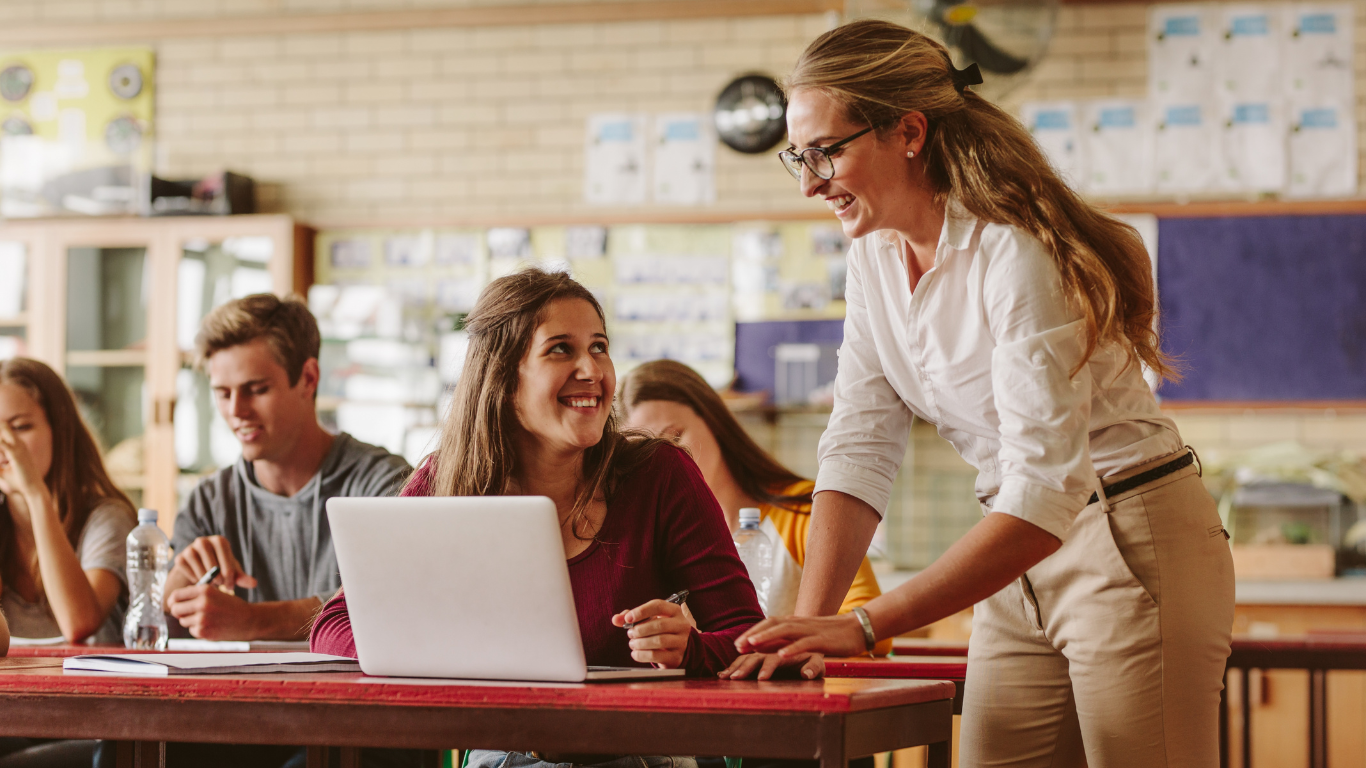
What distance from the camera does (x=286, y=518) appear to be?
253 centimetres

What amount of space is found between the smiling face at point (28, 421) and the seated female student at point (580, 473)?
1.22m

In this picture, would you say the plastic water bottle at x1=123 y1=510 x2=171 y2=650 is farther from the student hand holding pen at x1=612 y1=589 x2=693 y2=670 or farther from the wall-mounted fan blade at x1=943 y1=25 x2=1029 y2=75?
the wall-mounted fan blade at x1=943 y1=25 x2=1029 y2=75

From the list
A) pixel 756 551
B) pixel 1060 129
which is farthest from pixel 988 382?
pixel 1060 129

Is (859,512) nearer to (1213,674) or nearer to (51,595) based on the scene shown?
(1213,674)

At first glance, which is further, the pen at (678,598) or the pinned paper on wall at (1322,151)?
the pinned paper on wall at (1322,151)

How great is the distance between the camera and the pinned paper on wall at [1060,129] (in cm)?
463

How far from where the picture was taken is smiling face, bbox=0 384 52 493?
261 cm

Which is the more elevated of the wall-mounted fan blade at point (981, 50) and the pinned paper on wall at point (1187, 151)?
the wall-mounted fan blade at point (981, 50)

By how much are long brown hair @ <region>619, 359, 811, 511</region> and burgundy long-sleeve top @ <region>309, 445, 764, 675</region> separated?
0.78 metres

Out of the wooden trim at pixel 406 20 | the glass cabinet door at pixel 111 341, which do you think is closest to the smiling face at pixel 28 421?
the glass cabinet door at pixel 111 341

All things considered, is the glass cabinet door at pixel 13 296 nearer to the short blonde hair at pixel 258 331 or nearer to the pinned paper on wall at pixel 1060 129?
the short blonde hair at pixel 258 331

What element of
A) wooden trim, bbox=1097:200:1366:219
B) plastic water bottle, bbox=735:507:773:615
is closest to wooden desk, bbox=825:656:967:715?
plastic water bottle, bbox=735:507:773:615

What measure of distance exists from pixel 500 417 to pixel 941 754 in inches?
31.2

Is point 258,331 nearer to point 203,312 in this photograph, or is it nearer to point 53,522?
point 53,522
